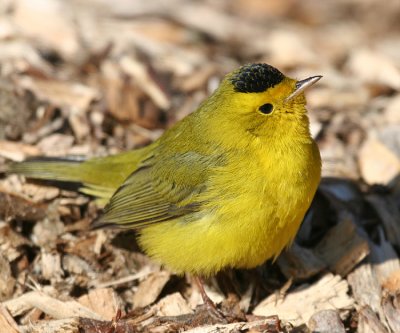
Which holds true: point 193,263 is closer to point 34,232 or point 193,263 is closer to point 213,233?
point 213,233

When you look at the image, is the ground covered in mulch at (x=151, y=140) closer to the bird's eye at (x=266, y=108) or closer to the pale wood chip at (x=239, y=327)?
the pale wood chip at (x=239, y=327)

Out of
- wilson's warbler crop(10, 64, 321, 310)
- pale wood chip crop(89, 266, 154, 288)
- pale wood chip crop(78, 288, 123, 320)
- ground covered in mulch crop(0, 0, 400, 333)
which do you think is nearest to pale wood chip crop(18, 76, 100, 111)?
ground covered in mulch crop(0, 0, 400, 333)

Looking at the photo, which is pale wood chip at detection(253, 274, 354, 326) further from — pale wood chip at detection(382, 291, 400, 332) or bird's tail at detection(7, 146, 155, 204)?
bird's tail at detection(7, 146, 155, 204)

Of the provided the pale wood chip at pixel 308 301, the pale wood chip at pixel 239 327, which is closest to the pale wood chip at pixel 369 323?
the pale wood chip at pixel 308 301

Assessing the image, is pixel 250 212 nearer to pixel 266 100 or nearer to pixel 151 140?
pixel 266 100

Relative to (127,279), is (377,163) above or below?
above

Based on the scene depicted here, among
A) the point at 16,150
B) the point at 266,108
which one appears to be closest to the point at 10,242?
the point at 16,150

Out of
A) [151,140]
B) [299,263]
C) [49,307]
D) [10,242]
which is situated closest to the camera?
[49,307]
